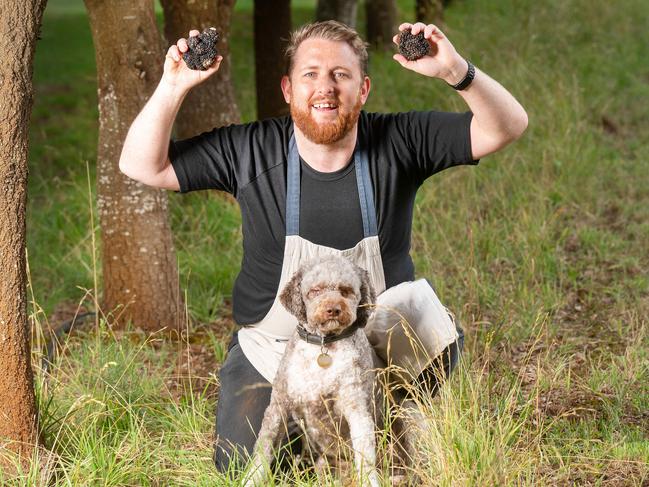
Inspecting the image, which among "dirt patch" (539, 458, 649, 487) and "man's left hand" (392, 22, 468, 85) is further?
"dirt patch" (539, 458, 649, 487)

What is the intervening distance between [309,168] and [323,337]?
853 mm

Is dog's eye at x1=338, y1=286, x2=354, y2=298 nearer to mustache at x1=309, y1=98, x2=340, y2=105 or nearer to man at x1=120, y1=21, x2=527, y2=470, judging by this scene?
man at x1=120, y1=21, x2=527, y2=470

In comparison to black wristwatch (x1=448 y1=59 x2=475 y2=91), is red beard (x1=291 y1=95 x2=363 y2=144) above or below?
below

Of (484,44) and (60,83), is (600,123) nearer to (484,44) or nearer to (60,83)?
(484,44)

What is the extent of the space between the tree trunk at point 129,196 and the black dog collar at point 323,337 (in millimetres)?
2361

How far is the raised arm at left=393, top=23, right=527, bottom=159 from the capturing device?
3.42 meters

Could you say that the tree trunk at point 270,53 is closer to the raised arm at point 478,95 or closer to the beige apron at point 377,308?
the beige apron at point 377,308

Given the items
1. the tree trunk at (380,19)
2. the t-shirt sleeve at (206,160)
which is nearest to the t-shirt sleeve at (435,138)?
the t-shirt sleeve at (206,160)

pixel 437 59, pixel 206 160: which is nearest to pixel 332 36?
pixel 437 59

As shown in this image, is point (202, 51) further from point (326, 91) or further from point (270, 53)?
point (270, 53)

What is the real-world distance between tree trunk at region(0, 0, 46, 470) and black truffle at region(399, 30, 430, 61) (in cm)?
137

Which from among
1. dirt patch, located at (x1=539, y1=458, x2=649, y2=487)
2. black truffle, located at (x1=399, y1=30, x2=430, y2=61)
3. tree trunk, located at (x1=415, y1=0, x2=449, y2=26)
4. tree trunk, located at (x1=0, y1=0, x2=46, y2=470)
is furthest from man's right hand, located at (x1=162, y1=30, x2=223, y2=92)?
tree trunk, located at (x1=415, y1=0, x2=449, y2=26)

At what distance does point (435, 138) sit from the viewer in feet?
12.8

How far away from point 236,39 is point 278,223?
12303 millimetres
